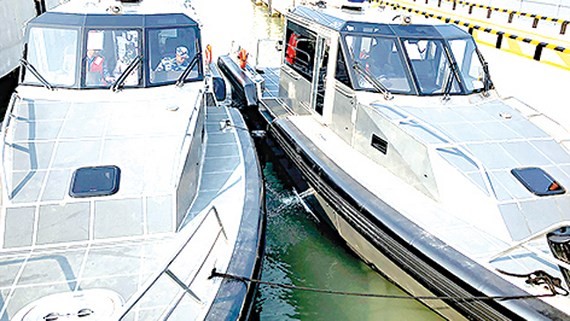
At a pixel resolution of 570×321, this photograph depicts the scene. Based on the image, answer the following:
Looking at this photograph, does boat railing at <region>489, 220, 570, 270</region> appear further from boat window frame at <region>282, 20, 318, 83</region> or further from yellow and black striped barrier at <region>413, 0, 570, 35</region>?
yellow and black striped barrier at <region>413, 0, 570, 35</region>

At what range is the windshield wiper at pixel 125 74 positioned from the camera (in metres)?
4.57

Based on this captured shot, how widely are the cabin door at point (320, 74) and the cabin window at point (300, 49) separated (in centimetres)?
17

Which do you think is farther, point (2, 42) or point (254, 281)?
point (2, 42)

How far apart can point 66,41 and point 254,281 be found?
120 inches

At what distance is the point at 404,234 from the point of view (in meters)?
4.21

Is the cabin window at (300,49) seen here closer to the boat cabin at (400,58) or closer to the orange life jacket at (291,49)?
the orange life jacket at (291,49)

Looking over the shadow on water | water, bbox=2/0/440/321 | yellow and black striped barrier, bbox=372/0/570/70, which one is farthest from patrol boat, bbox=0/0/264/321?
yellow and black striped barrier, bbox=372/0/570/70

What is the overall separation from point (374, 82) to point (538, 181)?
1.97 metres

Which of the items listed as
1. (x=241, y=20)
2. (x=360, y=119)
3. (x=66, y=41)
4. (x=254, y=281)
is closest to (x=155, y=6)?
(x=66, y=41)

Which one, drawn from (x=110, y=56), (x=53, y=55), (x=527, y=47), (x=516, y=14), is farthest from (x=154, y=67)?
(x=516, y=14)

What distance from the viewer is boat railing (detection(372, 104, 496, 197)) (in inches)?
162

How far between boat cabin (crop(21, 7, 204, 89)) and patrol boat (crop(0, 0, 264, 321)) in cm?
1

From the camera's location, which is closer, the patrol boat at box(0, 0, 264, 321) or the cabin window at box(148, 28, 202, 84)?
the patrol boat at box(0, 0, 264, 321)

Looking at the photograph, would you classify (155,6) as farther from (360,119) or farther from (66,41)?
(360,119)
